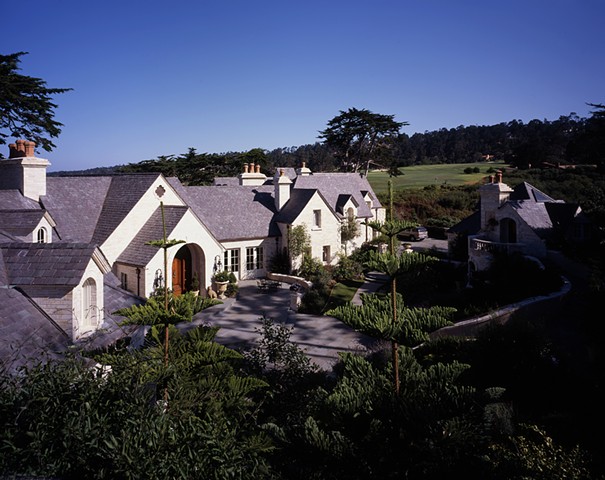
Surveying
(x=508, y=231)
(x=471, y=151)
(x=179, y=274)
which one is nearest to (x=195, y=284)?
(x=179, y=274)

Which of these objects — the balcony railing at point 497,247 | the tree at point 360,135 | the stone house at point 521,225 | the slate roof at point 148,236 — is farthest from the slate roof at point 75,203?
the tree at point 360,135

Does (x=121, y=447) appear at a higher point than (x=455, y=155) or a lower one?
lower

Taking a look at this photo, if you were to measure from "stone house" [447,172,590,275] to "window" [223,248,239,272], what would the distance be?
15209 mm

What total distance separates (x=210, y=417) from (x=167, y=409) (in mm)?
802

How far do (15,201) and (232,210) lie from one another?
14.4 metres

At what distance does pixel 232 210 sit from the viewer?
34.8 m

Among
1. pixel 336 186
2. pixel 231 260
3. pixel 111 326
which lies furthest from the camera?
pixel 336 186

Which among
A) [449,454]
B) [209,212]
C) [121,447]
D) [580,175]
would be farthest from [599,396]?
[580,175]

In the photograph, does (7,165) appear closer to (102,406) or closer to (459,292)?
(102,406)

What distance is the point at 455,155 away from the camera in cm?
12388

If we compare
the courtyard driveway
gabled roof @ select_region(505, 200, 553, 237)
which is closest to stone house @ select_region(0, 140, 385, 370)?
the courtyard driveway

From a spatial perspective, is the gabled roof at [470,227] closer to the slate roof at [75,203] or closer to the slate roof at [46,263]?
the slate roof at [75,203]

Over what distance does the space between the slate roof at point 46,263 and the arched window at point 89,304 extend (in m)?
0.71

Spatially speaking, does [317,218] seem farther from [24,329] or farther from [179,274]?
[24,329]
